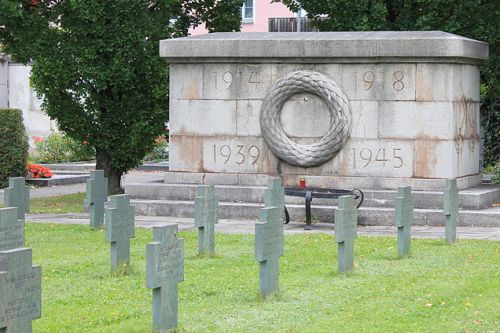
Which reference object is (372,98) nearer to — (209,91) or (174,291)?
(209,91)

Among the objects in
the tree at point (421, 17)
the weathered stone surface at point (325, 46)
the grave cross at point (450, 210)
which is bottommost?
the grave cross at point (450, 210)

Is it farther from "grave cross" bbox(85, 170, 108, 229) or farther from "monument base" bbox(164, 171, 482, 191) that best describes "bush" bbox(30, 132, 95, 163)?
"grave cross" bbox(85, 170, 108, 229)

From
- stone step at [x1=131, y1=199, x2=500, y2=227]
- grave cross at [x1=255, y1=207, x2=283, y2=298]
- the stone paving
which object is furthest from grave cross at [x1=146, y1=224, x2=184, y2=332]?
stone step at [x1=131, y1=199, x2=500, y2=227]

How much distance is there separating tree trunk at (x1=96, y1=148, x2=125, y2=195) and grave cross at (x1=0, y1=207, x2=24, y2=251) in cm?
1185

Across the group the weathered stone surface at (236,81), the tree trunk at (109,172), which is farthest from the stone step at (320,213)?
the tree trunk at (109,172)

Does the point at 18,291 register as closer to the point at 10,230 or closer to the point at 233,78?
the point at 10,230

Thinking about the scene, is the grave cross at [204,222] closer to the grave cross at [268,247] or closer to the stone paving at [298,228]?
the stone paving at [298,228]

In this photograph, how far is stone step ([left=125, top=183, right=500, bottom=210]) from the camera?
18.7 meters

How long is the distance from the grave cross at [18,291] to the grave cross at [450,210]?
27.4 feet

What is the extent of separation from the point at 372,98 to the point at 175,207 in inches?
143

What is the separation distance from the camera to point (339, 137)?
63.6ft

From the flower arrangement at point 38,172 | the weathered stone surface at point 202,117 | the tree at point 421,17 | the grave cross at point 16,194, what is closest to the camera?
the grave cross at point 16,194

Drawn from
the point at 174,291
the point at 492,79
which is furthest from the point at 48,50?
the point at 174,291

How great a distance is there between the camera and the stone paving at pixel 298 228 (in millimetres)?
17250
